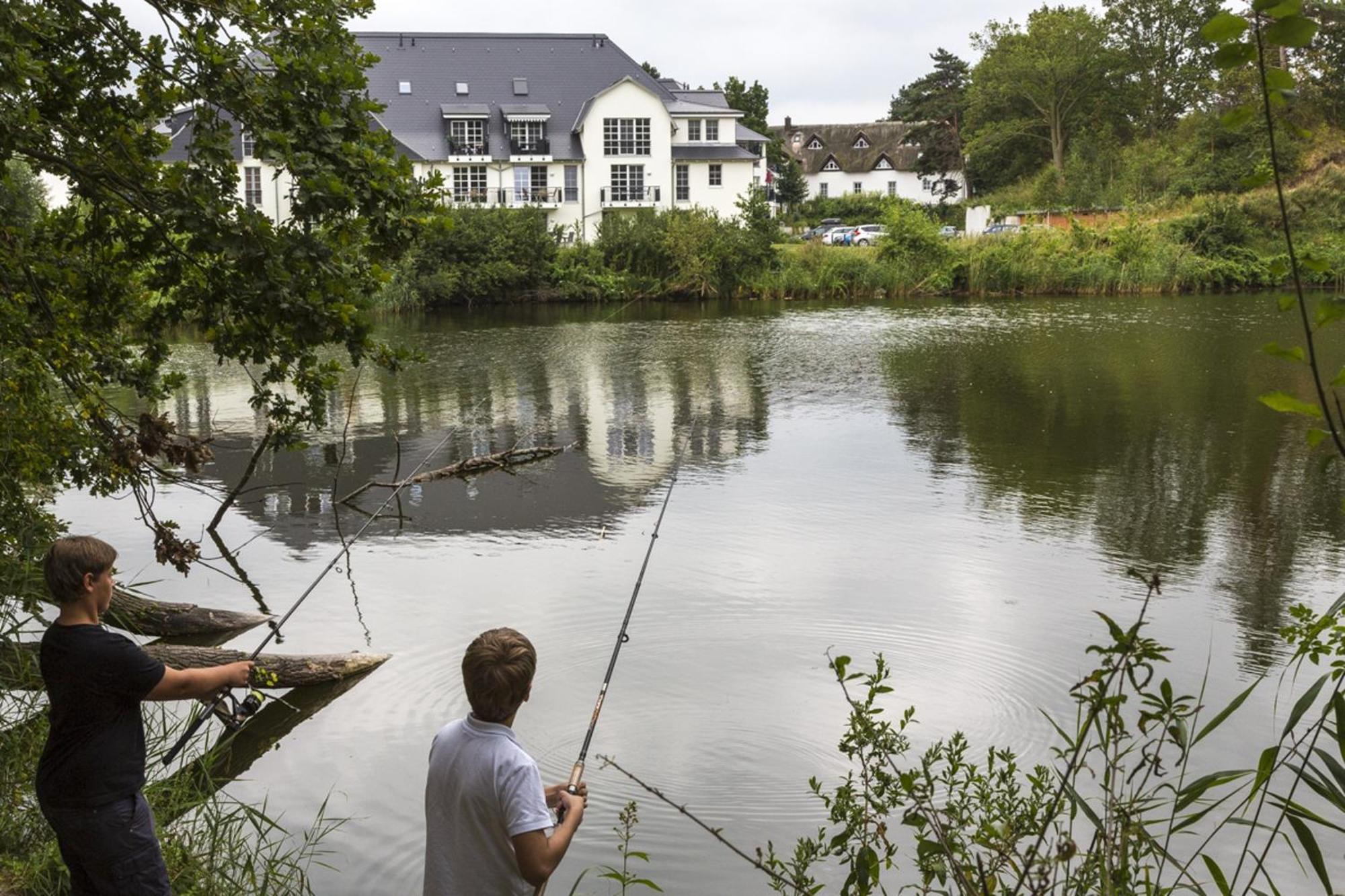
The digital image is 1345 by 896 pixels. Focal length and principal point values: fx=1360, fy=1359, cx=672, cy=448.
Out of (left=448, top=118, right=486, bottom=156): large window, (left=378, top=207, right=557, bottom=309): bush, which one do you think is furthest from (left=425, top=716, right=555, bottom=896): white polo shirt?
(left=448, top=118, right=486, bottom=156): large window

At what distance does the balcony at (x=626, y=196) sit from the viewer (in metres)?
55.9

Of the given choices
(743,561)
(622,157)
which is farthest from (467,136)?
(743,561)

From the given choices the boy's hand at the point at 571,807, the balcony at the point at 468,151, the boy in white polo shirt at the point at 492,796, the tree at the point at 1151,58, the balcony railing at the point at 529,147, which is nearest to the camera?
the boy in white polo shirt at the point at 492,796

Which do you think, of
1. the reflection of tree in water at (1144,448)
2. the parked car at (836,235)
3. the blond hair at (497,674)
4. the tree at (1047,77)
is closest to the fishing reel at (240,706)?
the blond hair at (497,674)

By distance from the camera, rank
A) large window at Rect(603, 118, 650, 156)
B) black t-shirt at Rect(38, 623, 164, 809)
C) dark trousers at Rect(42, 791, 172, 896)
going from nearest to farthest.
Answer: black t-shirt at Rect(38, 623, 164, 809) < dark trousers at Rect(42, 791, 172, 896) < large window at Rect(603, 118, 650, 156)

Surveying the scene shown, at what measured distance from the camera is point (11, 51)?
577 centimetres

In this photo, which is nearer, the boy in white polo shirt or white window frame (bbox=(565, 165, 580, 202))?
the boy in white polo shirt

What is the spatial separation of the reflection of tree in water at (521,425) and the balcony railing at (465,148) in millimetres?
25926

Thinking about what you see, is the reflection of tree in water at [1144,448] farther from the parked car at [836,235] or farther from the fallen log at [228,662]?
the parked car at [836,235]

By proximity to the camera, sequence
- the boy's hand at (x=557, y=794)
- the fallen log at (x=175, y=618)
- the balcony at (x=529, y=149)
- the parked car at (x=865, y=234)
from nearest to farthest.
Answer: the boy's hand at (x=557, y=794), the fallen log at (x=175, y=618), the balcony at (x=529, y=149), the parked car at (x=865, y=234)

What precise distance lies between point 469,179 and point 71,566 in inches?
2109

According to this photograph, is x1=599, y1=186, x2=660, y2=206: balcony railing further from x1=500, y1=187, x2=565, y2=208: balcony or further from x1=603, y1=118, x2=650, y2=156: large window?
x1=500, y1=187, x2=565, y2=208: balcony

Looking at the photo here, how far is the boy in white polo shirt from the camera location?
10.8 feet

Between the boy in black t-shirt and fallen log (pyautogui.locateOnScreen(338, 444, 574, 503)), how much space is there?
31.5 ft
